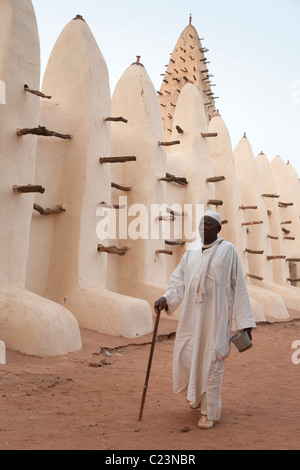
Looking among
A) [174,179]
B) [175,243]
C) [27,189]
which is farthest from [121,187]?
[27,189]

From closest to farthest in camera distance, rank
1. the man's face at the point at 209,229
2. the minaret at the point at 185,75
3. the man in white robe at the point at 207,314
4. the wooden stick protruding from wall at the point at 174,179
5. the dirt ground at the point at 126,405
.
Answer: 1. the dirt ground at the point at 126,405
2. the man in white robe at the point at 207,314
3. the man's face at the point at 209,229
4. the wooden stick protruding from wall at the point at 174,179
5. the minaret at the point at 185,75

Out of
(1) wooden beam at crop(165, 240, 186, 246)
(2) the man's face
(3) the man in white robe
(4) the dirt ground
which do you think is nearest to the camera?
(4) the dirt ground

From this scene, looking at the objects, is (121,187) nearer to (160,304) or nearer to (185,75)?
(160,304)

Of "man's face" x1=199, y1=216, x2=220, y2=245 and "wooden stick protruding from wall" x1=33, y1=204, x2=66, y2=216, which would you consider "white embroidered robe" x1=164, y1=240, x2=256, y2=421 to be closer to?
"man's face" x1=199, y1=216, x2=220, y2=245

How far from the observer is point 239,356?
815 centimetres

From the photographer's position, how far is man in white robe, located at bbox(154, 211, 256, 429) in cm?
420

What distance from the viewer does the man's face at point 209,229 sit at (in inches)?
180

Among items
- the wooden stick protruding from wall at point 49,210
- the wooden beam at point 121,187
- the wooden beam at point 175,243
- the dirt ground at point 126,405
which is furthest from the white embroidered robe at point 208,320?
the wooden beam at point 175,243

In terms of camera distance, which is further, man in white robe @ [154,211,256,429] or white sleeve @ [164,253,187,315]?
Answer: white sleeve @ [164,253,187,315]

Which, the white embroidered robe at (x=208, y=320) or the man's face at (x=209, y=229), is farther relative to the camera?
the man's face at (x=209, y=229)

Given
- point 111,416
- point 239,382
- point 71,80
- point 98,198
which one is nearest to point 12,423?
point 111,416

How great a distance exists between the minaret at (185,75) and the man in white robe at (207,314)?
16.2 meters

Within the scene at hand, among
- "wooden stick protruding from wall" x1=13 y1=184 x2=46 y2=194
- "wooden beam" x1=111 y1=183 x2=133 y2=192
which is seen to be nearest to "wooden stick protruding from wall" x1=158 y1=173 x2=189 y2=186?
"wooden beam" x1=111 y1=183 x2=133 y2=192

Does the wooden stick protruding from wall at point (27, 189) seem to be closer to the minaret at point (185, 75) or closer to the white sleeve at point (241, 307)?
the white sleeve at point (241, 307)
